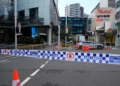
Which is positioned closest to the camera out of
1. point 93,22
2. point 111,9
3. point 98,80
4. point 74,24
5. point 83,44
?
point 98,80

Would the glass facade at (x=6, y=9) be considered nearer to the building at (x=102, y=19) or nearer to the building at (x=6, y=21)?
the building at (x=6, y=21)

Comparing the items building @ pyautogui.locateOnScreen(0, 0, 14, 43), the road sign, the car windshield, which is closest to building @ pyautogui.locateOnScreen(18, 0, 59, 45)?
the car windshield

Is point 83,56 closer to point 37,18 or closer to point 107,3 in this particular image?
point 37,18

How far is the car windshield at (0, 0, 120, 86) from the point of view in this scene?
1092 cm

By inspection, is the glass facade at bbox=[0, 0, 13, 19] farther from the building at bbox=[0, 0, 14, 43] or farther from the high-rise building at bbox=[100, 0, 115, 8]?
the high-rise building at bbox=[100, 0, 115, 8]

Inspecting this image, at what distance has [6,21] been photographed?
5803cm

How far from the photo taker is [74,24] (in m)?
156

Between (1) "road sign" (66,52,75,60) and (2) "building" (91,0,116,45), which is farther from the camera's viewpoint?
(2) "building" (91,0,116,45)

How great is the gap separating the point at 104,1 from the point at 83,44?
279ft

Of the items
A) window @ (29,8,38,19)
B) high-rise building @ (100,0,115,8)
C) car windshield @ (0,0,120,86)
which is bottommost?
car windshield @ (0,0,120,86)

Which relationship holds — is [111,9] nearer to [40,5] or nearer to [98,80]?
[40,5]

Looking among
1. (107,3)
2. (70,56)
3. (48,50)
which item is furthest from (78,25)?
(70,56)

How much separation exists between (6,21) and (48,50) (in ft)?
87.6

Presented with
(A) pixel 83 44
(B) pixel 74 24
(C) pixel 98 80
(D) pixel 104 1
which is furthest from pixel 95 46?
(B) pixel 74 24
